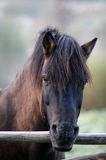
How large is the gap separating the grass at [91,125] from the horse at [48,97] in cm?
232

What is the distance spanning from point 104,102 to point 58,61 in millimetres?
4701

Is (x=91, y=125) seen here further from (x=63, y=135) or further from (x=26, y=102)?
(x=63, y=135)

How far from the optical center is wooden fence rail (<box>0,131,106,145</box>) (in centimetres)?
333

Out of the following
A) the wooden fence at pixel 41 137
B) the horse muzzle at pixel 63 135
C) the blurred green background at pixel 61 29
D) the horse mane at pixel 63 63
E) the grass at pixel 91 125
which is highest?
the horse mane at pixel 63 63

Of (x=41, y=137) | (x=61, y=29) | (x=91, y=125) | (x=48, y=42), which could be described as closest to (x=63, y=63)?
(x=48, y=42)

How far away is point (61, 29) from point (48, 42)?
4.04 m

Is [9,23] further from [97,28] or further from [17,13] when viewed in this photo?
[97,28]

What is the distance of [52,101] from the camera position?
3330mm

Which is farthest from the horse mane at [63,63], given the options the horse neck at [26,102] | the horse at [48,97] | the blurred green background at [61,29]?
the blurred green background at [61,29]

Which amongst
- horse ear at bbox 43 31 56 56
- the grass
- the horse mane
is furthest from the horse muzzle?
the grass

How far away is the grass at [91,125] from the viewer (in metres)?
6.15

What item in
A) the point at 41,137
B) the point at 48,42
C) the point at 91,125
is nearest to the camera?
the point at 41,137

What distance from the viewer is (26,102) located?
3.67m

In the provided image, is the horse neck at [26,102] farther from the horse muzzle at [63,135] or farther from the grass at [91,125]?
the grass at [91,125]
